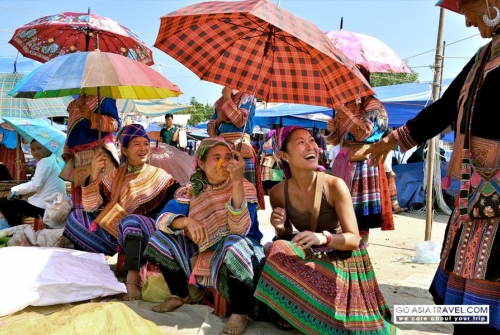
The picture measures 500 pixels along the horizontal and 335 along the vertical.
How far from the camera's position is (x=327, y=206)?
2994 millimetres

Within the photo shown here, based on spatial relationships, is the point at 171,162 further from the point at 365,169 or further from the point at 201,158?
the point at 365,169

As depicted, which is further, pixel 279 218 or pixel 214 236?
pixel 214 236

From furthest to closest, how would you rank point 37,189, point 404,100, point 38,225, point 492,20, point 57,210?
1. point 404,100
2. point 37,189
3. point 38,225
4. point 57,210
5. point 492,20

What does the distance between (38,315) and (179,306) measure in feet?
3.10

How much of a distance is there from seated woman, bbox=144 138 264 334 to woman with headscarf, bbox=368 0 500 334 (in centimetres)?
124

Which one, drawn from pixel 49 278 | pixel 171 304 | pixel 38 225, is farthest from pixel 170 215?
pixel 38 225

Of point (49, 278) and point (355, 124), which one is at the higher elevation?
point (355, 124)

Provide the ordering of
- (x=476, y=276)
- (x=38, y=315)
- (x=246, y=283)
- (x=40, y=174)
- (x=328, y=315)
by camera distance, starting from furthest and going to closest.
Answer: (x=40, y=174), (x=38, y=315), (x=246, y=283), (x=328, y=315), (x=476, y=276)

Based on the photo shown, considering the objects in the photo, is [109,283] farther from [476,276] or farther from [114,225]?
[476,276]

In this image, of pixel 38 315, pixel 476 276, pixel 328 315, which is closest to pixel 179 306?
pixel 38 315

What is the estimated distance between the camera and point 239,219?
3.07 meters

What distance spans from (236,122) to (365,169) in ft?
4.23

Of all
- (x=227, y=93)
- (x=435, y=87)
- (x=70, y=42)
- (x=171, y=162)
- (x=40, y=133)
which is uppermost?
(x=70, y=42)

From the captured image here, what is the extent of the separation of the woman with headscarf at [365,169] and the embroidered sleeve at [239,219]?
4.53ft
